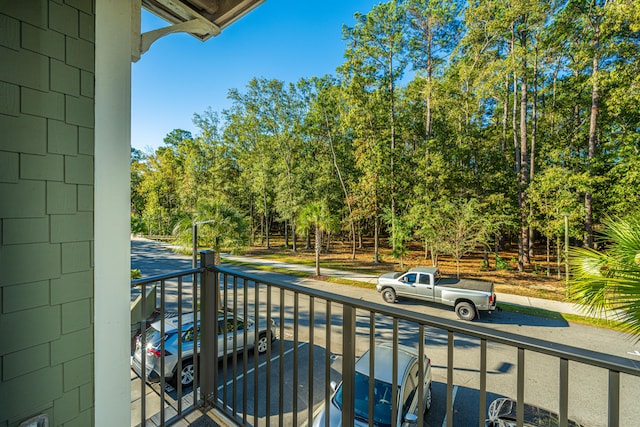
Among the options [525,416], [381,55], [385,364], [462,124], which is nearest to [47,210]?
[385,364]

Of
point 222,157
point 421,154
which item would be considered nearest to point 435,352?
point 421,154

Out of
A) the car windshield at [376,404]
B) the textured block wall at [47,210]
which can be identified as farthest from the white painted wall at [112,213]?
the car windshield at [376,404]

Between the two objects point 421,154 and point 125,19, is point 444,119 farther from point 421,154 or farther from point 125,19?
point 125,19

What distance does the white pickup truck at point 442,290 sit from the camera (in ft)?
20.9

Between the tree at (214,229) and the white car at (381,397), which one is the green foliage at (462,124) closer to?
the tree at (214,229)

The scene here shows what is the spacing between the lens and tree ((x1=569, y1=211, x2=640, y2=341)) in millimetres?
1966

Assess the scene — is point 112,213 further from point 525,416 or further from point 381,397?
point 525,416

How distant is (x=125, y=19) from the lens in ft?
3.84

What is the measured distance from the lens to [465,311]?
6.65 metres

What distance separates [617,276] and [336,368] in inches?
148

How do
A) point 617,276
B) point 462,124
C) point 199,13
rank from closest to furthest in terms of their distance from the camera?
1. point 199,13
2. point 617,276
3. point 462,124

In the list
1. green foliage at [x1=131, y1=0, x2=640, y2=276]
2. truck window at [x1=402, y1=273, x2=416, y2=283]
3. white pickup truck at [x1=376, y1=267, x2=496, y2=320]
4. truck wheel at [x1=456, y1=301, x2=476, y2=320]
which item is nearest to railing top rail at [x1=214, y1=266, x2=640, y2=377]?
white pickup truck at [x1=376, y1=267, x2=496, y2=320]

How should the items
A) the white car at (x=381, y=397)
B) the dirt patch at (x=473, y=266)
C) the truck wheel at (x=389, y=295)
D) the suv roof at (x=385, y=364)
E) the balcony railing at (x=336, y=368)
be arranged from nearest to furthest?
the balcony railing at (x=336, y=368), the white car at (x=381, y=397), the suv roof at (x=385, y=364), the truck wheel at (x=389, y=295), the dirt patch at (x=473, y=266)

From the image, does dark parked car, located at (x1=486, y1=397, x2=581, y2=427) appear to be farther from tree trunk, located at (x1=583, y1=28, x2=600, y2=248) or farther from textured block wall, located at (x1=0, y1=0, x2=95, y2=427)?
tree trunk, located at (x1=583, y1=28, x2=600, y2=248)
